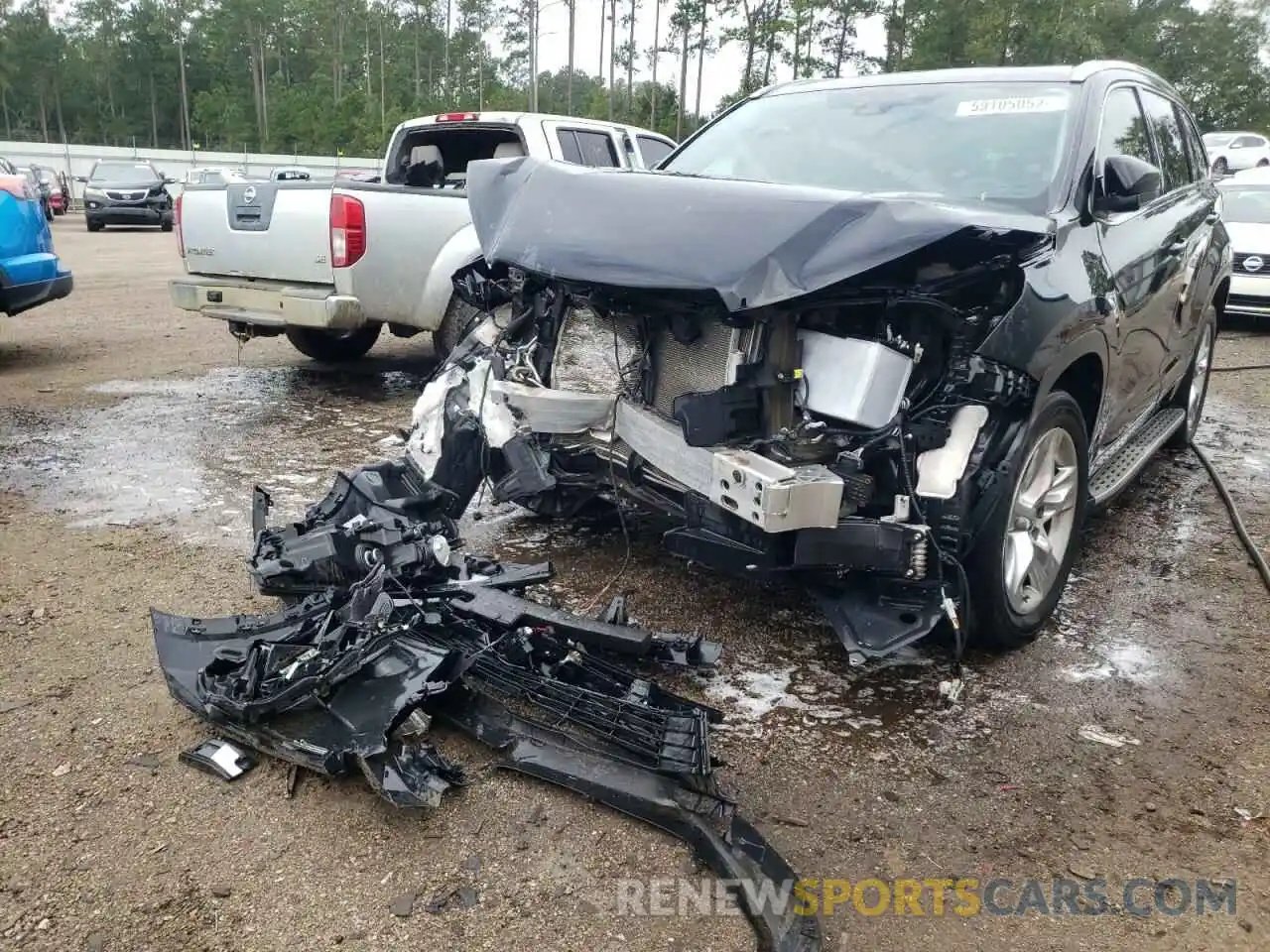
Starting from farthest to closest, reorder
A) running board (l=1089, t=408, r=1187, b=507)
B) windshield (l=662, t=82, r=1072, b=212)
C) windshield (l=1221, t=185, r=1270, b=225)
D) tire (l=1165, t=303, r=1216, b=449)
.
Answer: windshield (l=1221, t=185, r=1270, b=225), tire (l=1165, t=303, r=1216, b=449), running board (l=1089, t=408, r=1187, b=507), windshield (l=662, t=82, r=1072, b=212)

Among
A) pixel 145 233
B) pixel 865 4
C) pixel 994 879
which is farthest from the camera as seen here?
pixel 865 4

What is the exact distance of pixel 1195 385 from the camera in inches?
231

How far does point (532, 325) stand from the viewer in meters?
3.74

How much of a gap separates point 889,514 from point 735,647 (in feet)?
2.79

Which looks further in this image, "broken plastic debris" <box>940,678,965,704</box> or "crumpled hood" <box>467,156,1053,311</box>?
"broken plastic debris" <box>940,678,965,704</box>

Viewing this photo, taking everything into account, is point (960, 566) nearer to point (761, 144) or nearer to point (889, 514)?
point (889, 514)

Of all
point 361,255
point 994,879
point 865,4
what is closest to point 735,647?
point 994,879

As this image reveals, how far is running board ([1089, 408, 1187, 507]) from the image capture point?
3971mm

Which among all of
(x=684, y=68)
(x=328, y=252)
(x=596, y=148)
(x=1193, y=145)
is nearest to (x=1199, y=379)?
(x=1193, y=145)

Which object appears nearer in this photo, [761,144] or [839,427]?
[839,427]

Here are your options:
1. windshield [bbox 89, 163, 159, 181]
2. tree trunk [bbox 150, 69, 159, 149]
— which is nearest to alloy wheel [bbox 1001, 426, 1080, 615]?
windshield [bbox 89, 163, 159, 181]

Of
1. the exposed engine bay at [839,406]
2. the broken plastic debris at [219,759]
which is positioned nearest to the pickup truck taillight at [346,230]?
the exposed engine bay at [839,406]

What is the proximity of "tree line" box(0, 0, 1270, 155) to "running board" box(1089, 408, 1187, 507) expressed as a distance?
36.0 m

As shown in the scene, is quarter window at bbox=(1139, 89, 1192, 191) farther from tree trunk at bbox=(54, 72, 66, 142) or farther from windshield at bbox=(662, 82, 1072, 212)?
tree trunk at bbox=(54, 72, 66, 142)
